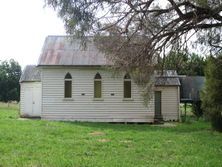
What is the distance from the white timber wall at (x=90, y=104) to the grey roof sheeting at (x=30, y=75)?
21.2 feet

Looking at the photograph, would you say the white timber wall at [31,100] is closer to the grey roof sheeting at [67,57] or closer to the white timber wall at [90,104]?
the grey roof sheeting at [67,57]

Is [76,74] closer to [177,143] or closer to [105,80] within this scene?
[105,80]

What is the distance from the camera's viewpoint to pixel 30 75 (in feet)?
138

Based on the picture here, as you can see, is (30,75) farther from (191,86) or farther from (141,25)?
(141,25)

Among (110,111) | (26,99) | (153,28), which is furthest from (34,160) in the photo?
(26,99)

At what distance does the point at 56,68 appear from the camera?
3475cm

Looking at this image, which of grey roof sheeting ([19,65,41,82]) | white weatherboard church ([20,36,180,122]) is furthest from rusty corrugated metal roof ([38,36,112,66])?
grey roof sheeting ([19,65,41,82])

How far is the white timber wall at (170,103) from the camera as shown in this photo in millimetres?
36625

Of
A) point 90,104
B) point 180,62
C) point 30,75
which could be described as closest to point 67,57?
point 90,104

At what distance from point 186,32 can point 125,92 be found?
60.7 feet

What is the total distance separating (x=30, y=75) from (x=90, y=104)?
9599 millimetres

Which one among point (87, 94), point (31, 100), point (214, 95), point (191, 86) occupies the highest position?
point (191, 86)

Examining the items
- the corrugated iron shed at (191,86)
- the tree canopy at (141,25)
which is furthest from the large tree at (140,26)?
the corrugated iron shed at (191,86)

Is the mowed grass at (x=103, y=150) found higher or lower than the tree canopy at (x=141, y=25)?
lower
